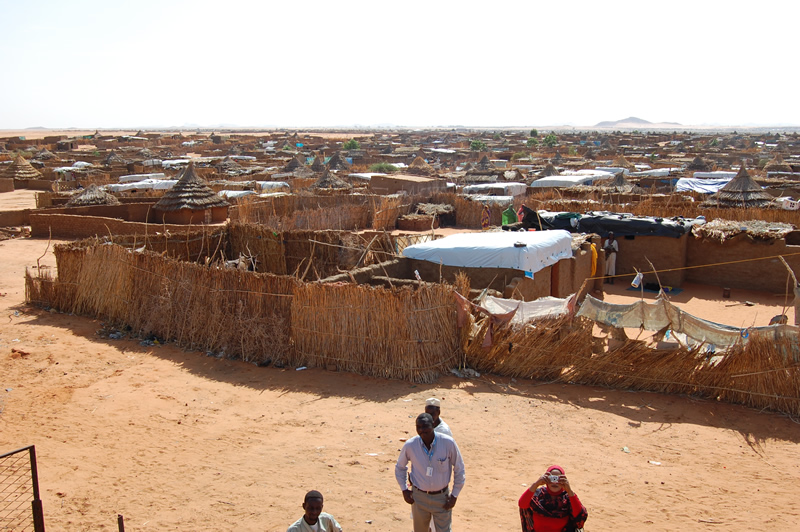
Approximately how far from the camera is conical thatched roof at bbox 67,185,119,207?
19188 mm

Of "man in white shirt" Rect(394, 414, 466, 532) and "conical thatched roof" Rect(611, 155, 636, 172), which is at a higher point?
"conical thatched roof" Rect(611, 155, 636, 172)

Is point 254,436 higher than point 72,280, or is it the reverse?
point 72,280

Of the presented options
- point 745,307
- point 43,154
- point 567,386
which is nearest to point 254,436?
point 567,386

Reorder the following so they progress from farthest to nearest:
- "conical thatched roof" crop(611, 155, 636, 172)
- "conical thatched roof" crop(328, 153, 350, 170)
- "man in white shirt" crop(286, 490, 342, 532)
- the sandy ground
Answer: "conical thatched roof" crop(328, 153, 350, 170)
"conical thatched roof" crop(611, 155, 636, 172)
the sandy ground
"man in white shirt" crop(286, 490, 342, 532)

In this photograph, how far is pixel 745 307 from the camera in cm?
1168

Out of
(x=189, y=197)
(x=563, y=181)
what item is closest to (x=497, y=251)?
(x=189, y=197)

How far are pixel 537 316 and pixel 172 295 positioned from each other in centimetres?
538

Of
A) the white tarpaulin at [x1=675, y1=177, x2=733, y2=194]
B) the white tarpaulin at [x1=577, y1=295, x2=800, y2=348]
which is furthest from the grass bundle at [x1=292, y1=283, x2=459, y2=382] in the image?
the white tarpaulin at [x1=675, y1=177, x2=733, y2=194]

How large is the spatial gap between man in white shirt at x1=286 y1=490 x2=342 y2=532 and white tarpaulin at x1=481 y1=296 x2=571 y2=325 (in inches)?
184

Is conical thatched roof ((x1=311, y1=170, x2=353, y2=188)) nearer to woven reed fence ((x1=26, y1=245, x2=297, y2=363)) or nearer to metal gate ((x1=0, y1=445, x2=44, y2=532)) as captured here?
woven reed fence ((x1=26, y1=245, x2=297, y2=363))

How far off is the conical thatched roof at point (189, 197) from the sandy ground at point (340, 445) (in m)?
10.4

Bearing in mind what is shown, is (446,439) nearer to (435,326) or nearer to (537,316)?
(435,326)

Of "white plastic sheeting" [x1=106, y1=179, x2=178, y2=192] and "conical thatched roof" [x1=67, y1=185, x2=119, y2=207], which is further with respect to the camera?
"white plastic sheeting" [x1=106, y1=179, x2=178, y2=192]

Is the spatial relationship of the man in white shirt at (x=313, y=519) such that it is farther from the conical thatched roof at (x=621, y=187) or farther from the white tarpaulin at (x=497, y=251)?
the conical thatched roof at (x=621, y=187)
